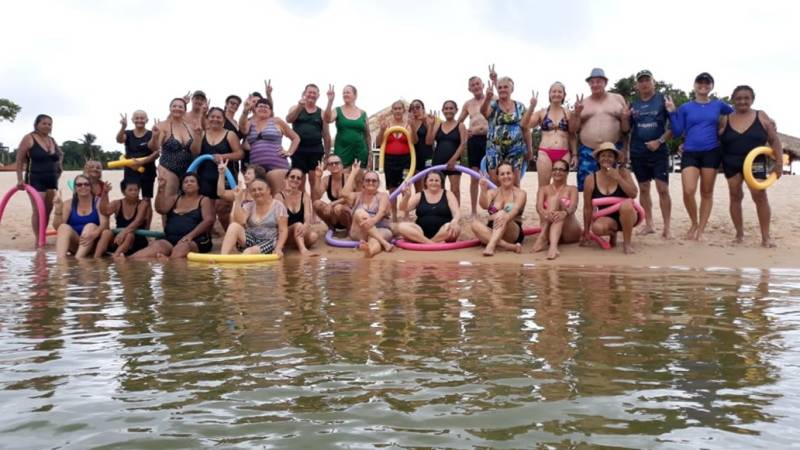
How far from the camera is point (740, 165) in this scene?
29.9 ft

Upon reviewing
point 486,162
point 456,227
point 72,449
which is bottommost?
point 72,449

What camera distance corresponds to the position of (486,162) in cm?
1030

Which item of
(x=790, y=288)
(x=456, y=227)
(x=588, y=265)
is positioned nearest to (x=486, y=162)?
(x=456, y=227)

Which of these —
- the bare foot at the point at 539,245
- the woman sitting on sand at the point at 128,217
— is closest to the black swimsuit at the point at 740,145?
the bare foot at the point at 539,245

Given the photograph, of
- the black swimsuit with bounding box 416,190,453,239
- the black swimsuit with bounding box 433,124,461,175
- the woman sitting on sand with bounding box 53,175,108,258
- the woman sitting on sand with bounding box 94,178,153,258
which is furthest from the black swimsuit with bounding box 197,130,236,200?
the black swimsuit with bounding box 433,124,461,175

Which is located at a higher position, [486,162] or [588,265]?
[486,162]

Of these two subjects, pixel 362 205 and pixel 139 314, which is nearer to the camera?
pixel 139 314

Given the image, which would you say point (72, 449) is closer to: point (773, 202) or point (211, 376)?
point (211, 376)

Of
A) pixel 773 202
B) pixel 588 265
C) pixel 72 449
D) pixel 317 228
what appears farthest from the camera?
pixel 773 202

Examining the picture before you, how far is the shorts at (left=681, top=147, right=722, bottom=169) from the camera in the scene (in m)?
9.26

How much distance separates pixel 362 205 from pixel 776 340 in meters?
6.58

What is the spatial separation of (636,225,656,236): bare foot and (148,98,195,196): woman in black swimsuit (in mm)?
6682

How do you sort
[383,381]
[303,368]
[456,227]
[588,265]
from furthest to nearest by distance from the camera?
[456,227] → [588,265] → [303,368] → [383,381]

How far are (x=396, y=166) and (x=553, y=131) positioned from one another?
2547 mm
